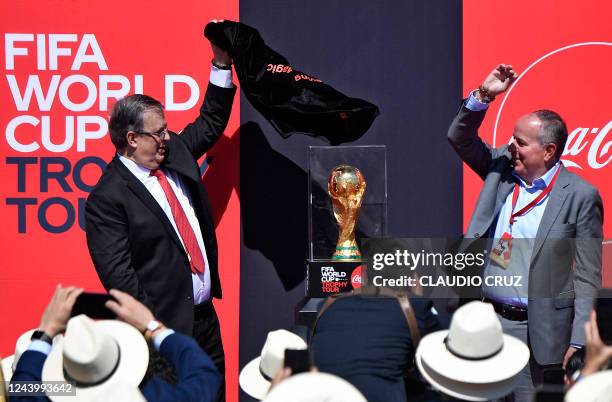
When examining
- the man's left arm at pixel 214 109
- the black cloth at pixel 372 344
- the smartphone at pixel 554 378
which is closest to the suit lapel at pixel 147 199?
the man's left arm at pixel 214 109

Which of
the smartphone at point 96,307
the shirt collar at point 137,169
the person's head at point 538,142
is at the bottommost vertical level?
the smartphone at point 96,307

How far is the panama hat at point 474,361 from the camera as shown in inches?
123

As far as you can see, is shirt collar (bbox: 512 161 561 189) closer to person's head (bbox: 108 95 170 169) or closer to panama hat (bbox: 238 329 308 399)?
panama hat (bbox: 238 329 308 399)

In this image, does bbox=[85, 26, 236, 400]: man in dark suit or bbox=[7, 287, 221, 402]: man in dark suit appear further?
bbox=[85, 26, 236, 400]: man in dark suit

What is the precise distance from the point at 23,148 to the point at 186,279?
1.42m

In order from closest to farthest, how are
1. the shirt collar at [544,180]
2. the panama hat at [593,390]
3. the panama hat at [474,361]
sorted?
the panama hat at [593,390]
the panama hat at [474,361]
the shirt collar at [544,180]

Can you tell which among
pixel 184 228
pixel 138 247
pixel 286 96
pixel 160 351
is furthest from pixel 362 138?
pixel 160 351

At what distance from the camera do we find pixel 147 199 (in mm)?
4645

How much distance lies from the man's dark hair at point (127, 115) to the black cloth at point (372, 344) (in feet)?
5.24

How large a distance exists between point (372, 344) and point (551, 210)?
1.41 metres

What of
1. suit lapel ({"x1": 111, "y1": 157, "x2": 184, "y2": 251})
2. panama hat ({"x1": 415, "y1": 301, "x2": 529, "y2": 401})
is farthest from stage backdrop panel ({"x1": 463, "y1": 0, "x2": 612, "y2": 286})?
panama hat ({"x1": 415, "y1": 301, "x2": 529, "y2": 401})

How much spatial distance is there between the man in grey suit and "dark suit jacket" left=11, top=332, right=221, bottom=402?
1.98m

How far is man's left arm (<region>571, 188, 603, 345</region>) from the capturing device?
173 inches

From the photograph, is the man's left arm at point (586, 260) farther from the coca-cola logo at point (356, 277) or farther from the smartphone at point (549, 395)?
the smartphone at point (549, 395)
